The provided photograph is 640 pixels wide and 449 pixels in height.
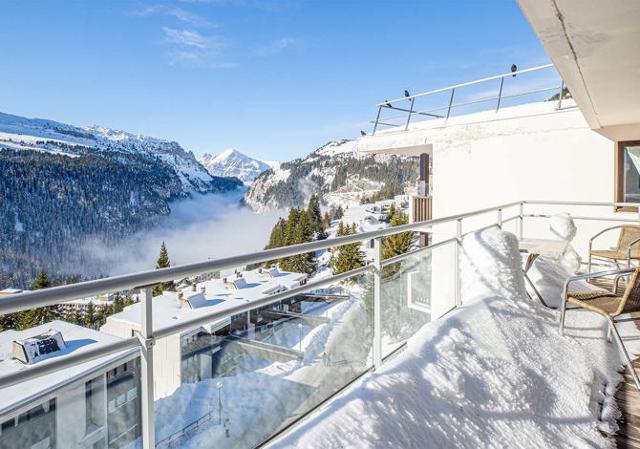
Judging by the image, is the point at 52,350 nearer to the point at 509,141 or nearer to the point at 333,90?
the point at 509,141

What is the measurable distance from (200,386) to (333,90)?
182ft

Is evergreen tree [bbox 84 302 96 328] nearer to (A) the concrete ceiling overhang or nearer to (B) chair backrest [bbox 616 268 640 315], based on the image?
(A) the concrete ceiling overhang

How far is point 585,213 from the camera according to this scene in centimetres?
704

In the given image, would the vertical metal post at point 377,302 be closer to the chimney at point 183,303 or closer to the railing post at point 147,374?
the chimney at point 183,303

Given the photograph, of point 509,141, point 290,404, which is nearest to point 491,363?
point 290,404

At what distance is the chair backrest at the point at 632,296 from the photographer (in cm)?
251

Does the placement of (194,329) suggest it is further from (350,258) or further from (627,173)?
(627,173)

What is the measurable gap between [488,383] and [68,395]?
2.16m

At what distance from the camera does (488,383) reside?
2.36 m

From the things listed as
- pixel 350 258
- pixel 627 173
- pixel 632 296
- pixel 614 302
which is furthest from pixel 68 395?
pixel 627 173

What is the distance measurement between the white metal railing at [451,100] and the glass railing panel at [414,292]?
19.0ft

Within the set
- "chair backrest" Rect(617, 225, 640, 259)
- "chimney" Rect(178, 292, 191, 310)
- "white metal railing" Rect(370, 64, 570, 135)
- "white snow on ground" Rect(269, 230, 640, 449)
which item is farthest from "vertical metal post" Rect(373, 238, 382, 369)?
"white metal railing" Rect(370, 64, 570, 135)

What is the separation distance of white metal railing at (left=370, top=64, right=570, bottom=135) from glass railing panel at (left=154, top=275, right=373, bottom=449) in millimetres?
7459

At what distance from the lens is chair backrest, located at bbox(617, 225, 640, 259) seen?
16.0 feet
